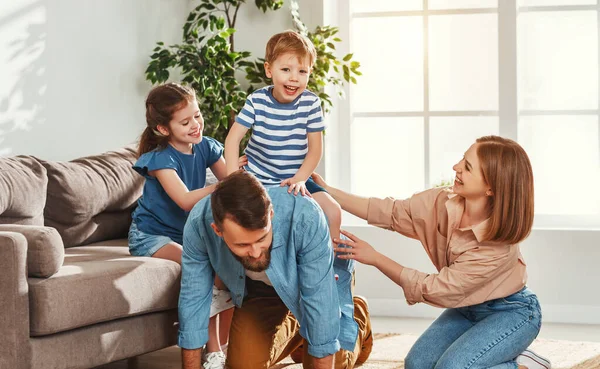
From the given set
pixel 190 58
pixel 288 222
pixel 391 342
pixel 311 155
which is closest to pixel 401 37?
pixel 190 58

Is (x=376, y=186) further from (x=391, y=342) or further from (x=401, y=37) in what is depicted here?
(x=391, y=342)

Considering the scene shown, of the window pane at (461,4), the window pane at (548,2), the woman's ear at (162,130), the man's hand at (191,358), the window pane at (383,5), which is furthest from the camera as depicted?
the window pane at (383,5)

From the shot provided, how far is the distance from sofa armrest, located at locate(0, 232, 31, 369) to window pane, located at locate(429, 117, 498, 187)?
284 cm

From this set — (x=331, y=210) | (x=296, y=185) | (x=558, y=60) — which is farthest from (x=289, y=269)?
(x=558, y=60)

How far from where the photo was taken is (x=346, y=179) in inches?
197

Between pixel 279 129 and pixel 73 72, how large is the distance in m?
1.56

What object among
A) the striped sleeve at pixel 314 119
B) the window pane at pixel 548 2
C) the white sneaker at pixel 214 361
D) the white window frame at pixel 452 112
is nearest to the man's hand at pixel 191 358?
the white sneaker at pixel 214 361

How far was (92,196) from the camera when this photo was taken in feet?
11.5

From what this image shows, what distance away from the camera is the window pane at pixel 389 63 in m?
4.94

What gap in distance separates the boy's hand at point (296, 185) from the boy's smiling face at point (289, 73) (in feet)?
0.98

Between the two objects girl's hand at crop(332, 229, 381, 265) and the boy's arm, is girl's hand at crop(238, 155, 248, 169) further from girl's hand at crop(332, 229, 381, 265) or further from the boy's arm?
girl's hand at crop(332, 229, 381, 265)

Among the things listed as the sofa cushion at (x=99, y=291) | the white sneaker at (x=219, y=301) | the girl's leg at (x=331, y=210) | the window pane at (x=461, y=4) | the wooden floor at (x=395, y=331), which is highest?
the window pane at (x=461, y=4)

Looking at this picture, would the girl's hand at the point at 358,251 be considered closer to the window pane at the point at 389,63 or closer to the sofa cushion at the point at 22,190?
the sofa cushion at the point at 22,190

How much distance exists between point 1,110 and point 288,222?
1.67 meters
